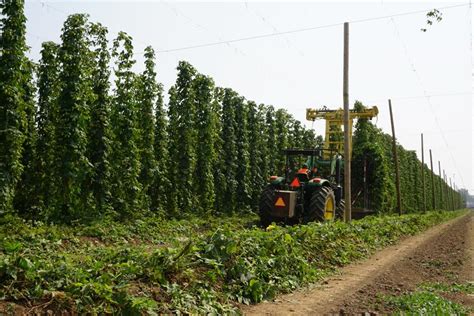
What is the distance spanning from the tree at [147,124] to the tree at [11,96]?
524cm

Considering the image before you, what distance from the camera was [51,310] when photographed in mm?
4500

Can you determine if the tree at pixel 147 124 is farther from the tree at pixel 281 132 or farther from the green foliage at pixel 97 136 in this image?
the tree at pixel 281 132

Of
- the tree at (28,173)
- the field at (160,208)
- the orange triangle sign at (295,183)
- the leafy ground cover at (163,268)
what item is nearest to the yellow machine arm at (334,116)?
the field at (160,208)

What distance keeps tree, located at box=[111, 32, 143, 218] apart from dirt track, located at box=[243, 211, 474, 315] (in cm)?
846

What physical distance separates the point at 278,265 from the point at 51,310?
14.4 feet

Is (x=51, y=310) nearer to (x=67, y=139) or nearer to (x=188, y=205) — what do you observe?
(x=67, y=139)

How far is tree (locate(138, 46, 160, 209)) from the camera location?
17.6 meters

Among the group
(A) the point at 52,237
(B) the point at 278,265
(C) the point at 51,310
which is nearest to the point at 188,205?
(A) the point at 52,237

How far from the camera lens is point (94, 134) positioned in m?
15.3

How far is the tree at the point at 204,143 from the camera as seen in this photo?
21.0m

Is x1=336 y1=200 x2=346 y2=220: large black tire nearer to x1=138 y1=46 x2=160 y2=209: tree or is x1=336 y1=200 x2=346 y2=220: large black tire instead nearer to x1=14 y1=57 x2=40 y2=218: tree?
x1=138 y1=46 x2=160 y2=209: tree

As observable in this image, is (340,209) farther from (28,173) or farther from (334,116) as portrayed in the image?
(28,173)

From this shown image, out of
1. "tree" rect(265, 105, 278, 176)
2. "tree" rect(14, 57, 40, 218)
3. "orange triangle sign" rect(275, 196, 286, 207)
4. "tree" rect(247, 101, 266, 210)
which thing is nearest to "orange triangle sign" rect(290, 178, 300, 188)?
"orange triangle sign" rect(275, 196, 286, 207)

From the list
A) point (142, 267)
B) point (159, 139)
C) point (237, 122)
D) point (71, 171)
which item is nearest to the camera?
point (142, 267)
